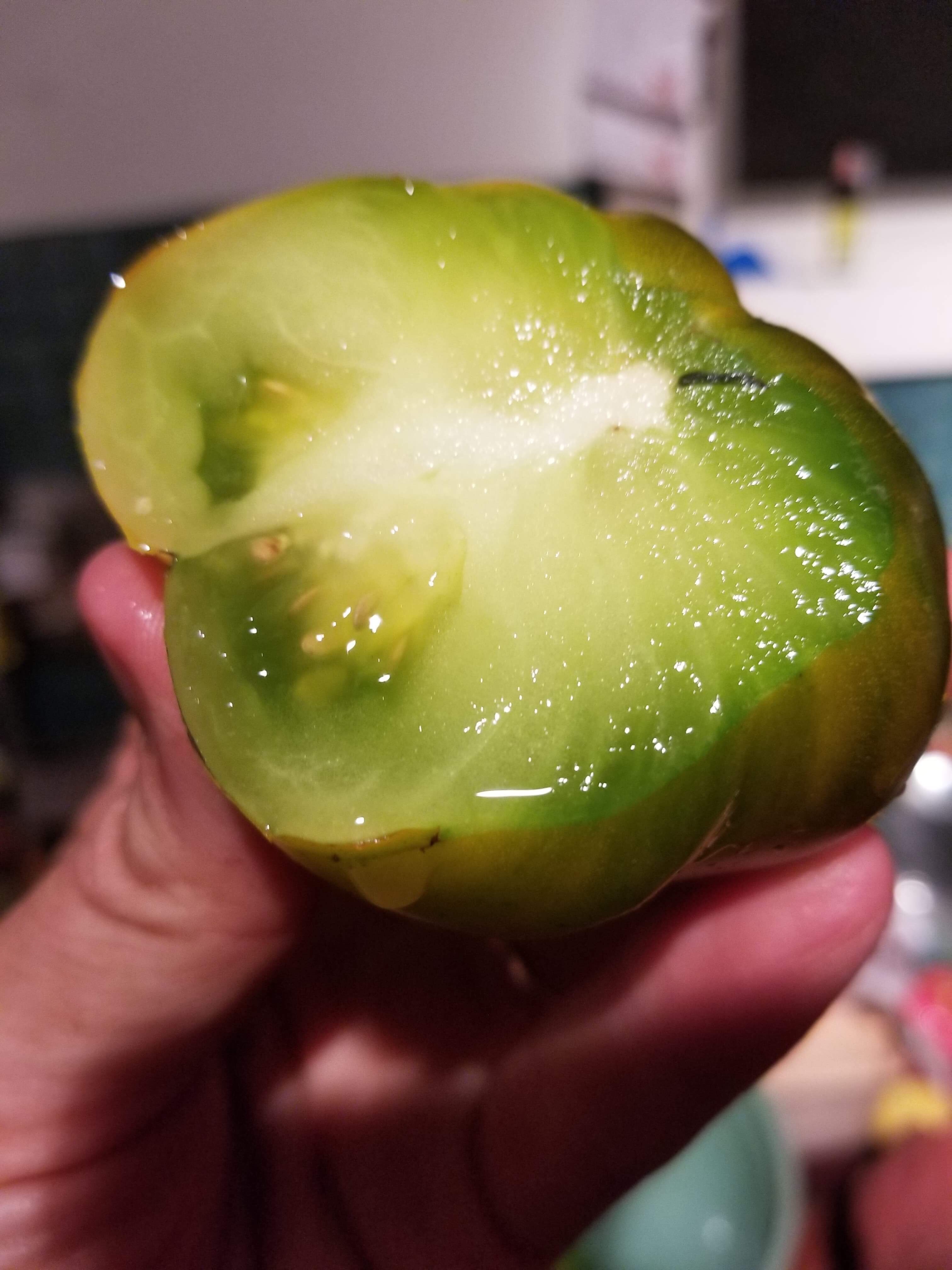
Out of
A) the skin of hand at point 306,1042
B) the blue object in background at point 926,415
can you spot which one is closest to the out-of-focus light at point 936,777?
the blue object in background at point 926,415

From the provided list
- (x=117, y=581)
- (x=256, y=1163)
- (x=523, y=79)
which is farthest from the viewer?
(x=523, y=79)

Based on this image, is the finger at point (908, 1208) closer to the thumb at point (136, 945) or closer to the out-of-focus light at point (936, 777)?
the out-of-focus light at point (936, 777)

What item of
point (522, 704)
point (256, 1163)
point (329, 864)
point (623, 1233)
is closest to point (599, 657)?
point (522, 704)

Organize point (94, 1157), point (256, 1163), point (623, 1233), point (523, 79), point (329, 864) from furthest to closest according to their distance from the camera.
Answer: point (523, 79) < point (623, 1233) < point (256, 1163) < point (94, 1157) < point (329, 864)

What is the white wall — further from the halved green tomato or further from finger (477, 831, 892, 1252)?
finger (477, 831, 892, 1252)

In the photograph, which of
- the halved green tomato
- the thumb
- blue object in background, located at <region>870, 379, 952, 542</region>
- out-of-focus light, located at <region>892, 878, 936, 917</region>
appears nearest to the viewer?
the halved green tomato

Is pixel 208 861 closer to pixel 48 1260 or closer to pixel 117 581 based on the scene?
pixel 117 581

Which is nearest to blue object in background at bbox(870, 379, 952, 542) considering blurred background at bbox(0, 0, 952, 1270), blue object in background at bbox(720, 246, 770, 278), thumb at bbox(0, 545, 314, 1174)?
blurred background at bbox(0, 0, 952, 1270)
